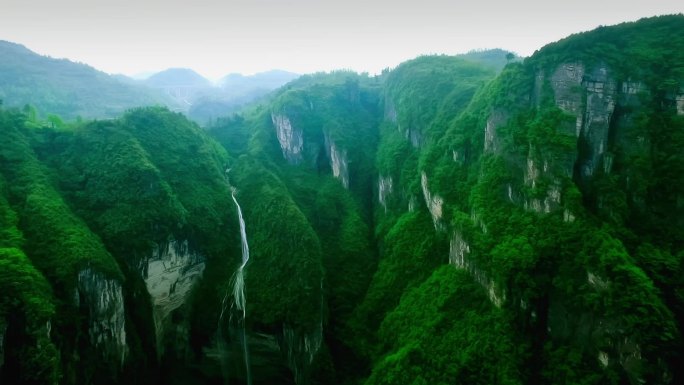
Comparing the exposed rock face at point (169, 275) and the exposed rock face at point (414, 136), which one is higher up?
the exposed rock face at point (414, 136)

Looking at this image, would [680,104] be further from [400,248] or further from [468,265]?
[400,248]

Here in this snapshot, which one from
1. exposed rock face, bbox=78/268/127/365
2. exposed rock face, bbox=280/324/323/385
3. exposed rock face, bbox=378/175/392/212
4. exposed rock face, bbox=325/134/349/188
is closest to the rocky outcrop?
exposed rock face, bbox=378/175/392/212

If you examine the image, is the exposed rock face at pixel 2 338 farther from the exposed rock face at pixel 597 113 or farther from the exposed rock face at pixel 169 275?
the exposed rock face at pixel 597 113

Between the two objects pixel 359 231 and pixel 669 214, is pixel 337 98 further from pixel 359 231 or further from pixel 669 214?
pixel 669 214

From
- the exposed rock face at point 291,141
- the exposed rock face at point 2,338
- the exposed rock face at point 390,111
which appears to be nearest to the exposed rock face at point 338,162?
the exposed rock face at point 291,141

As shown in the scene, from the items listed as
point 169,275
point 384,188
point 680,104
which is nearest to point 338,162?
point 384,188

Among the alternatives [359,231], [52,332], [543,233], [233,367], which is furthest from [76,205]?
[543,233]

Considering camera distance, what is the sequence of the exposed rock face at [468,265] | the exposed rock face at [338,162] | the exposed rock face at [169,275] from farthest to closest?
the exposed rock face at [338,162] < the exposed rock face at [169,275] < the exposed rock face at [468,265]
